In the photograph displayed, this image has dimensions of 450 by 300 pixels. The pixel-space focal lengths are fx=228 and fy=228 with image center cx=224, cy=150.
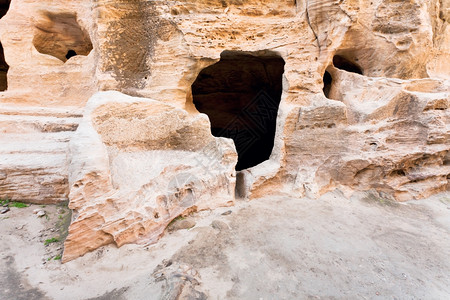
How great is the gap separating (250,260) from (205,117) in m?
2.16

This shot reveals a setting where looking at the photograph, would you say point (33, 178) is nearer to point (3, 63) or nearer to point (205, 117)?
point (205, 117)

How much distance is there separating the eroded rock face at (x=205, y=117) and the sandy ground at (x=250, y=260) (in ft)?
1.90

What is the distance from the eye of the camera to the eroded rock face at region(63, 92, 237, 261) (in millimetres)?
2459

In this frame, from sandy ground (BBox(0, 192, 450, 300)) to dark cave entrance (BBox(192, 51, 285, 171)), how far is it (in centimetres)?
364

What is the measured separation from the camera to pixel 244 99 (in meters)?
6.82

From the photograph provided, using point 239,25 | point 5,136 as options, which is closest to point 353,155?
point 239,25

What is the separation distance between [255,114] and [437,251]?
206 inches

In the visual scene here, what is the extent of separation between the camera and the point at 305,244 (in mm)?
2764

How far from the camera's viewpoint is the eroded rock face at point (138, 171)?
8.07 feet

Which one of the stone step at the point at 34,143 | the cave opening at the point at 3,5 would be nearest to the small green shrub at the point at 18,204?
the stone step at the point at 34,143

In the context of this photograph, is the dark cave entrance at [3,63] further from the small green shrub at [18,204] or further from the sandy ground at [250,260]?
the sandy ground at [250,260]

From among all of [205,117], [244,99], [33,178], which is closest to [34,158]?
[33,178]

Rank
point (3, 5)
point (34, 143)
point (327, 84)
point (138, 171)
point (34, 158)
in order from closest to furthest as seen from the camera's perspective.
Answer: point (138, 171) < point (34, 158) < point (34, 143) < point (327, 84) < point (3, 5)

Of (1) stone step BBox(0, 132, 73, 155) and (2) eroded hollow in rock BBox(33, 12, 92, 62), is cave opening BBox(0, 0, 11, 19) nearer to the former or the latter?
(2) eroded hollow in rock BBox(33, 12, 92, 62)
